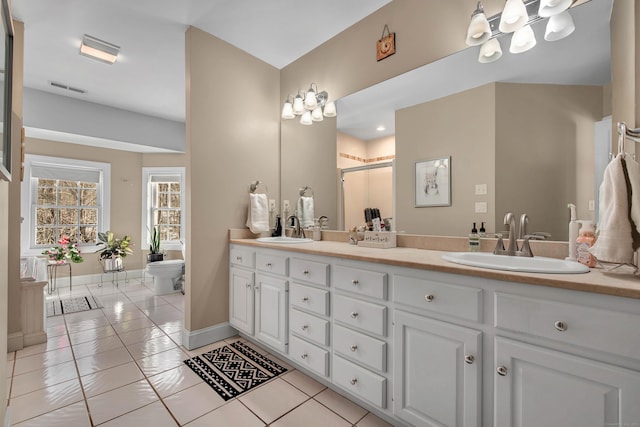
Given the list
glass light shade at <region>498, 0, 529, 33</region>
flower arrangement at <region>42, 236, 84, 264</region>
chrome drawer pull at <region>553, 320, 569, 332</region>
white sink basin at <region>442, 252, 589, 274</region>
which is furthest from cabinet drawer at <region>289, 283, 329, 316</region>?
flower arrangement at <region>42, 236, 84, 264</region>

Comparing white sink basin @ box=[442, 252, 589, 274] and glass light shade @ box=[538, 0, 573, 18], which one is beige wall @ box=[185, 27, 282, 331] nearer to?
white sink basin @ box=[442, 252, 589, 274]

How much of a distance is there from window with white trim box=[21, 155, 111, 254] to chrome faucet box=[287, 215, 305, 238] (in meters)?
3.62

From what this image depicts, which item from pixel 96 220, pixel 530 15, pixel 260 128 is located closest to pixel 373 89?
pixel 530 15

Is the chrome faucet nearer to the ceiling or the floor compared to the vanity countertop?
nearer to the ceiling

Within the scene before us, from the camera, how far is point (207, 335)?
2.39 meters

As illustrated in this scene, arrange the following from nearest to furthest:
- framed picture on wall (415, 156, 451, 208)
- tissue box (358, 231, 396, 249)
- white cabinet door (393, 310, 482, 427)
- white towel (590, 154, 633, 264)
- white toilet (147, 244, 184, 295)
Answer: white towel (590, 154, 633, 264), white cabinet door (393, 310, 482, 427), framed picture on wall (415, 156, 451, 208), tissue box (358, 231, 396, 249), white toilet (147, 244, 184, 295)

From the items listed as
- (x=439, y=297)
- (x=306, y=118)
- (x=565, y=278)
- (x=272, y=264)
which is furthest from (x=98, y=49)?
(x=565, y=278)

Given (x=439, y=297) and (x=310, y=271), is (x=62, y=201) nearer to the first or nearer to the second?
(x=310, y=271)

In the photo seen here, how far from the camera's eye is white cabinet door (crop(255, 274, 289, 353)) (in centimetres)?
196

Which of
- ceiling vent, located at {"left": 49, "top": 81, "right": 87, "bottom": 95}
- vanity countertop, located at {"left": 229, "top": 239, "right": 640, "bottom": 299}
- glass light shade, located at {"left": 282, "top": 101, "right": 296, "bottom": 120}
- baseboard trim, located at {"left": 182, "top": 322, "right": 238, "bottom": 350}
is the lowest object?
baseboard trim, located at {"left": 182, "top": 322, "right": 238, "bottom": 350}

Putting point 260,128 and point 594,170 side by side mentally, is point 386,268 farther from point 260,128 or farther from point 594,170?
point 260,128

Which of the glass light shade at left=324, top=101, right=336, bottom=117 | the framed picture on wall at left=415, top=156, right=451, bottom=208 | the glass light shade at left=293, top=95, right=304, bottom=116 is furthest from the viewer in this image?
the glass light shade at left=293, top=95, right=304, bottom=116

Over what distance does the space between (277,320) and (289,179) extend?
144cm

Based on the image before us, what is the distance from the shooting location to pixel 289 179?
2949 millimetres
